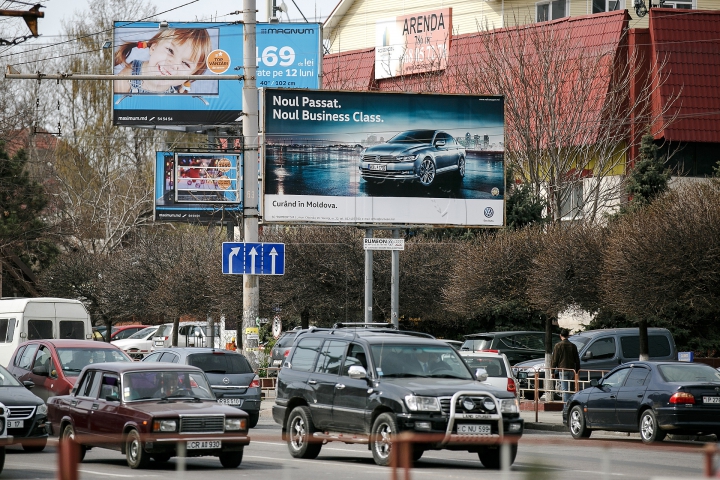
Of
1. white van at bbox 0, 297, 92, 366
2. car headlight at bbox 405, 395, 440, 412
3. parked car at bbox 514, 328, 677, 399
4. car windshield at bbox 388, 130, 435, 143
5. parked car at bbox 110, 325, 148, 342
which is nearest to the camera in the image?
car headlight at bbox 405, 395, 440, 412

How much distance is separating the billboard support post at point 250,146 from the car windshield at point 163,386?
9.11 meters

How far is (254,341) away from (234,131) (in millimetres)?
27366

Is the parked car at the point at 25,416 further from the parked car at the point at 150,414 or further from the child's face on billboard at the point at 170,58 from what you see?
the child's face on billboard at the point at 170,58

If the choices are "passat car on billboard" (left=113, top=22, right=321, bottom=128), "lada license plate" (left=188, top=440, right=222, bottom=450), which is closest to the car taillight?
"lada license plate" (left=188, top=440, right=222, bottom=450)

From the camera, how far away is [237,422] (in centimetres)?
Answer: 1465

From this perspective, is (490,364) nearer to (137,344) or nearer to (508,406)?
(508,406)

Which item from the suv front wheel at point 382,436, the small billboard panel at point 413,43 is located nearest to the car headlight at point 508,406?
the suv front wheel at point 382,436

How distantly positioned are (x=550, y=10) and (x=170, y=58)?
1773 cm

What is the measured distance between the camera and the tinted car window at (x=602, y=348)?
94.7 ft

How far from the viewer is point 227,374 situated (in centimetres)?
2180

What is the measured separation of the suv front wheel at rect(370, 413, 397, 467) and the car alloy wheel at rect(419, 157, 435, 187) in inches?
625

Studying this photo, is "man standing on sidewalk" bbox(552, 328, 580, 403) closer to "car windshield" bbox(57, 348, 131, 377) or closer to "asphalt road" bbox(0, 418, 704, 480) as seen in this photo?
"asphalt road" bbox(0, 418, 704, 480)

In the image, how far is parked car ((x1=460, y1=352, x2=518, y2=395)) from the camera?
22.4 metres

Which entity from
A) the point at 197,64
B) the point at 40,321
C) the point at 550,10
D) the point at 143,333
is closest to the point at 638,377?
the point at 40,321
